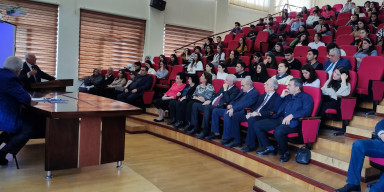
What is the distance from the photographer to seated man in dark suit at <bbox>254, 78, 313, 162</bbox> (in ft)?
9.74

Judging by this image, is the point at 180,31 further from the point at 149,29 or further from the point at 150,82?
the point at 150,82

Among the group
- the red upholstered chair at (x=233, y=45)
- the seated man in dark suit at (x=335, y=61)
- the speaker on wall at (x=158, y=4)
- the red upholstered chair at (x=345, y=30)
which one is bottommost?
the seated man in dark suit at (x=335, y=61)

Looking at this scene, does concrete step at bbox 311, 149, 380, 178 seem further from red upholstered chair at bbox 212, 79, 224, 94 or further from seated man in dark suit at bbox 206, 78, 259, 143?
red upholstered chair at bbox 212, 79, 224, 94

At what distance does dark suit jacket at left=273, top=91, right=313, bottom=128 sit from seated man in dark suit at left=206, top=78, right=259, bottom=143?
1.41 ft

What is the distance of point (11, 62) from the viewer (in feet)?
8.64

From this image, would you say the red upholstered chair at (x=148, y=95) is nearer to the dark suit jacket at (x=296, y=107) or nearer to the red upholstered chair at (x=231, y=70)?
the red upholstered chair at (x=231, y=70)

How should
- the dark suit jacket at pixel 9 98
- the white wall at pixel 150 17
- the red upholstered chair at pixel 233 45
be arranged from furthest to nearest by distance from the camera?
the white wall at pixel 150 17 → the red upholstered chair at pixel 233 45 → the dark suit jacket at pixel 9 98

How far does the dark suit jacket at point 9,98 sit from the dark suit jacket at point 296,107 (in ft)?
7.92

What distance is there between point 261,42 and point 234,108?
10.1 ft

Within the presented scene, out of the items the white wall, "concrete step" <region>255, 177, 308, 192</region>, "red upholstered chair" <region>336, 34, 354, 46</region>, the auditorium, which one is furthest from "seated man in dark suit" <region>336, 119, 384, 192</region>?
the white wall

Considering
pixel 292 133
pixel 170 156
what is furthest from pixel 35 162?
pixel 292 133

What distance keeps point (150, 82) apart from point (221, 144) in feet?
7.61

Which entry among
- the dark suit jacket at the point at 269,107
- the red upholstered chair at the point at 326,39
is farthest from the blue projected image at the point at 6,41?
the red upholstered chair at the point at 326,39

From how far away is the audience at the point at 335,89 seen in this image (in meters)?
3.21
